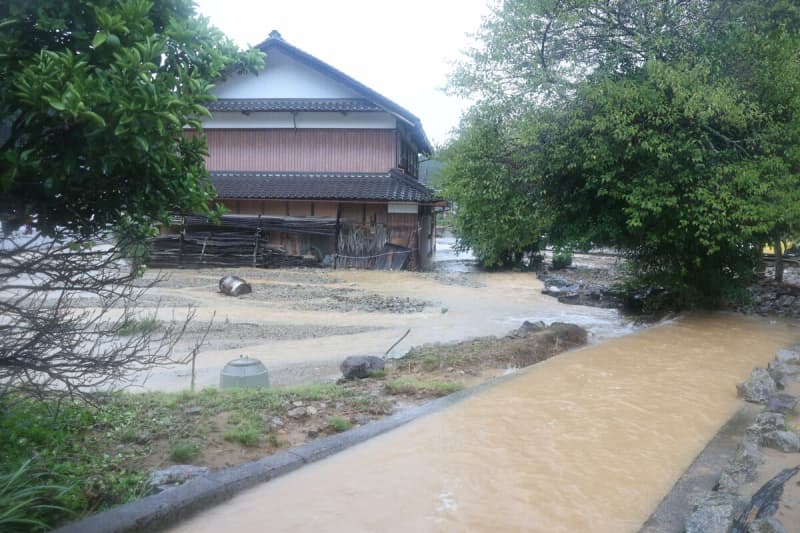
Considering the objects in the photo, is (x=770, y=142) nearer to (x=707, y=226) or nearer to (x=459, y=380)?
(x=707, y=226)

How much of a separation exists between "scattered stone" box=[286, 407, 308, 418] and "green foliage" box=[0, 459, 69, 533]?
2.44 metres

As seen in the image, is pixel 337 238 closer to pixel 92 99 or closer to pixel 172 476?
pixel 172 476

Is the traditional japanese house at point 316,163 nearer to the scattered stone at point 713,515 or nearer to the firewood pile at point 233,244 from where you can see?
the firewood pile at point 233,244

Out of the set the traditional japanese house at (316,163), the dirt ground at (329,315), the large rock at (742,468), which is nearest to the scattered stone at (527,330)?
the dirt ground at (329,315)

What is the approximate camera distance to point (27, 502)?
11.5 feet

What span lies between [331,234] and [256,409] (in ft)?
60.1

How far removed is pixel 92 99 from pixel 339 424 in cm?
386

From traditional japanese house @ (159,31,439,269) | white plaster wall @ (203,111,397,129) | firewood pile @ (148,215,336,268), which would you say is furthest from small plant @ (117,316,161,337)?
white plaster wall @ (203,111,397,129)

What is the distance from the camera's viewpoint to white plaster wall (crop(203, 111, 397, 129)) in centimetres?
2420

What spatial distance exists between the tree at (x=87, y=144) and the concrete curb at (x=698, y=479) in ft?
12.3

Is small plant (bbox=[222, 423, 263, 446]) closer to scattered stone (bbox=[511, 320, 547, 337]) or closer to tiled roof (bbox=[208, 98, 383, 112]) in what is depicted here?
scattered stone (bbox=[511, 320, 547, 337])

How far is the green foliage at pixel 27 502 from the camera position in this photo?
3.48 meters

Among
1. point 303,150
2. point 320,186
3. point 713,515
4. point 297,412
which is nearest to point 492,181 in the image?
point 297,412

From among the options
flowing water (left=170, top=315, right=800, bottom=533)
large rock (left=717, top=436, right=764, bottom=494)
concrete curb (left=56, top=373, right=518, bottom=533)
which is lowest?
flowing water (left=170, top=315, right=800, bottom=533)
